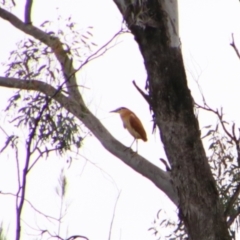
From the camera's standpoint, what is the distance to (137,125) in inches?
302

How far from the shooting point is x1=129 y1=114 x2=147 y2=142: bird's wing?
7586mm

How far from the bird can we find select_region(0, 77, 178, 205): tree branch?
1.34 feet

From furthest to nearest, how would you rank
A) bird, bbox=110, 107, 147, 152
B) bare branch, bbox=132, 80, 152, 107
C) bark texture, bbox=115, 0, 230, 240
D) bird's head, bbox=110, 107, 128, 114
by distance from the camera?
1. bird's head, bbox=110, 107, 128, 114
2. bird, bbox=110, 107, 147, 152
3. bark texture, bbox=115, 0, 230, 240
4. bare branch, bbox=132, 80, 152, 107

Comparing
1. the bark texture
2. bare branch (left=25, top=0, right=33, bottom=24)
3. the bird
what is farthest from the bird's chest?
the bark texture

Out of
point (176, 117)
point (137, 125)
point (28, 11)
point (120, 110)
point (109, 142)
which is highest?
point (28, 11)

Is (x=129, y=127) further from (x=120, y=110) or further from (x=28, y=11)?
(x=28, y=11)

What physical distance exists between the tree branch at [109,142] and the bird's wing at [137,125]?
0.45 m

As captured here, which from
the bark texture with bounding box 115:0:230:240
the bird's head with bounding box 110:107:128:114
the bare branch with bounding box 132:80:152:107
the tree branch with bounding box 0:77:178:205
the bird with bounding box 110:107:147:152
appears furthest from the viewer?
the bird's head with bounding box 110:107:128:114

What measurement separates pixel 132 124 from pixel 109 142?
604 millimetres

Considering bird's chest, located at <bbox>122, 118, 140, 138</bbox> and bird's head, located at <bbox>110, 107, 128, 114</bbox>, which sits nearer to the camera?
bird's chest, located at <bbox>122, 118, 140, 138</bbox>

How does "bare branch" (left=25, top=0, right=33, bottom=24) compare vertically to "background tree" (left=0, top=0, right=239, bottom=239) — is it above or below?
above

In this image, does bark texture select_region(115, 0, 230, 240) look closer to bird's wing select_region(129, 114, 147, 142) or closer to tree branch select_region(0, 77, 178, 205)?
tree branch select_region(0, 77, 178, 205)

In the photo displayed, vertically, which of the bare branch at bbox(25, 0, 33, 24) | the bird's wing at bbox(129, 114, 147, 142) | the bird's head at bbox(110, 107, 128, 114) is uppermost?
the bare branch at bbox(25, 0, 33, 24)

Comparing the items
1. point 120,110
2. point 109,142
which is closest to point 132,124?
point 120,110
